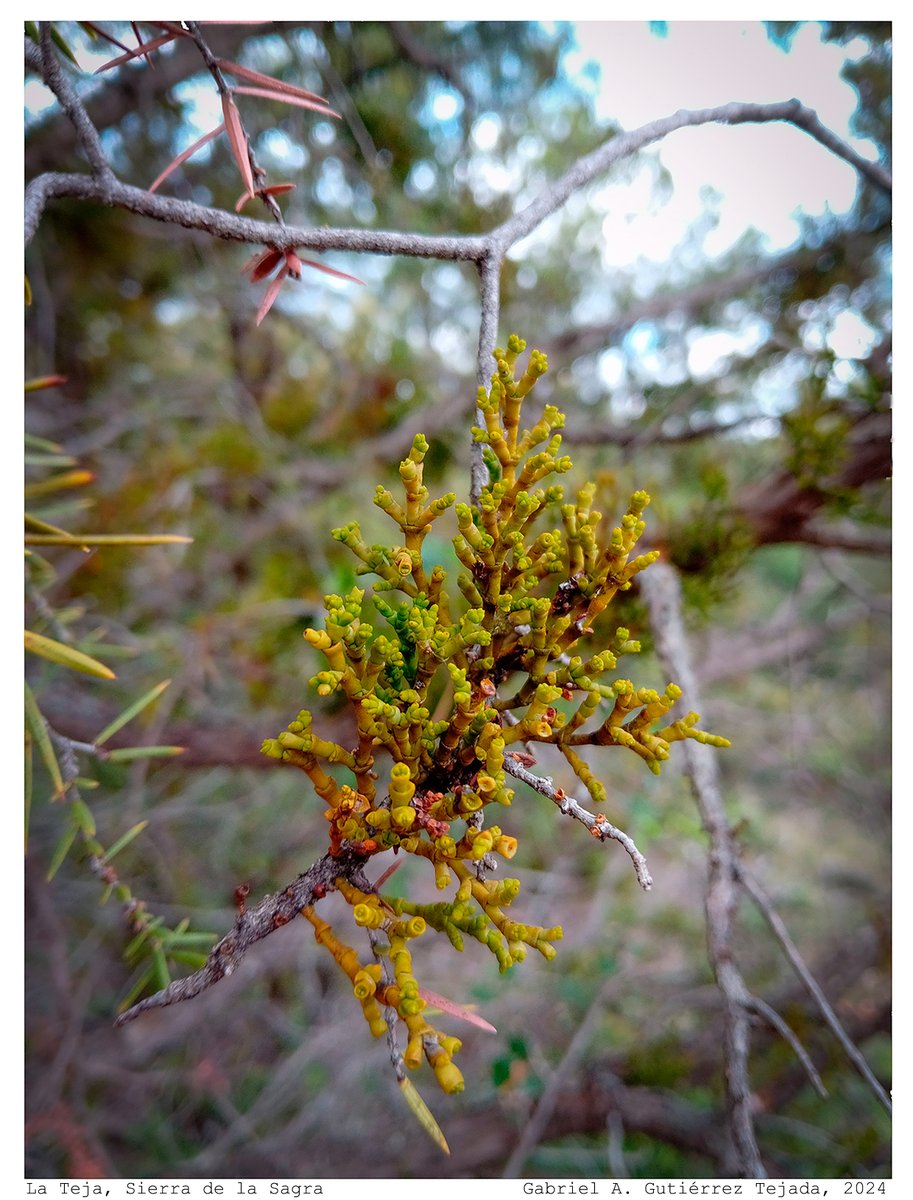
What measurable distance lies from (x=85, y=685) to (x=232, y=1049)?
1140 millimetres

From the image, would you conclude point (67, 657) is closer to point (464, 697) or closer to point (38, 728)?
point (38, 728)

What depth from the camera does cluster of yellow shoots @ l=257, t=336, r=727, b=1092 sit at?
0.40 meters

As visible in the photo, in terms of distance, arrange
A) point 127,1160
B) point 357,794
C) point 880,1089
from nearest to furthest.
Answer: point 357,794
point 880,1089
point 127,1160

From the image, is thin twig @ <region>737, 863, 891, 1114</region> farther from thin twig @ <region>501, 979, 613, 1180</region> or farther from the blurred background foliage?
thin twig @ <region>501, 979, 613, 1180</region>

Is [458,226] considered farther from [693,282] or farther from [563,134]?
[693,282]

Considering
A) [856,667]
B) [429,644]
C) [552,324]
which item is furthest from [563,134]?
[856,667]

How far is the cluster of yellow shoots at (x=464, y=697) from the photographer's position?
40cm

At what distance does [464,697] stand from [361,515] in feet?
5.26

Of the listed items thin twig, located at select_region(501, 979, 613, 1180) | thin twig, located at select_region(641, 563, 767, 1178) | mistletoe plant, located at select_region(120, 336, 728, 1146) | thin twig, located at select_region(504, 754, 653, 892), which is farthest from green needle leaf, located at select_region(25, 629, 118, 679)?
thin twig, located at select_region(501, 979, 613, 1180)

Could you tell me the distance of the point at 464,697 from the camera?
40 cm

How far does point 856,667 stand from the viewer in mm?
2857

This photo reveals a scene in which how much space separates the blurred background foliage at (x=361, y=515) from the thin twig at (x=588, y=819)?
631 millimetres

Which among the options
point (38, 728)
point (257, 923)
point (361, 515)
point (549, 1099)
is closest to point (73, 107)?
point (38, 728)

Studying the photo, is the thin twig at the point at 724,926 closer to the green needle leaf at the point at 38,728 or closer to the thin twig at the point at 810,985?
the thin twig at the point at 810,985
